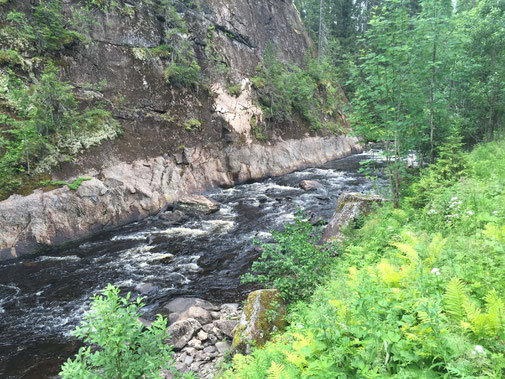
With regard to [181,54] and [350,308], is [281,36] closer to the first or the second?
[181,54]

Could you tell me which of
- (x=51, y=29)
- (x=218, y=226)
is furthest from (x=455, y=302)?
(x=51, y=29)

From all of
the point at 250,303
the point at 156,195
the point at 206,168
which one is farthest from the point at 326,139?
the point at 250,303

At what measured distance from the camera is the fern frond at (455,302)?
2.38m

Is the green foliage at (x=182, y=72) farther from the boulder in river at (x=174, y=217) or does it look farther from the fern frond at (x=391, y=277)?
the fern frond at (x=391, y=277)

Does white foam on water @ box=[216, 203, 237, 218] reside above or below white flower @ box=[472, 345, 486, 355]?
below

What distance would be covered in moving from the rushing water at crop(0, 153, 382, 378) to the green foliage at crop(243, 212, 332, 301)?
261 centimetres

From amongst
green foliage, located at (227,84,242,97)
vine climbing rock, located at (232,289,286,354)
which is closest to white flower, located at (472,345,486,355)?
vine climbing rock, located at (232,289,286,354)

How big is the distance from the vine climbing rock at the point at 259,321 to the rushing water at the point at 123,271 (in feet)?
9.14

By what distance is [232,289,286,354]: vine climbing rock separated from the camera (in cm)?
580

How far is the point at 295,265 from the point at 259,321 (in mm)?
1605

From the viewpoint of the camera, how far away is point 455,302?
2.44 m

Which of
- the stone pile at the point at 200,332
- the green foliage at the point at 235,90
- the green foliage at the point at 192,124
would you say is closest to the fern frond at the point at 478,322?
the stone pile at the point at 200,332

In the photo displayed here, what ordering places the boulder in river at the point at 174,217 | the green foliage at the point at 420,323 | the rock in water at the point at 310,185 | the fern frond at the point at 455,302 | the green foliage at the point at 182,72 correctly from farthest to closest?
the green foliage at the point at 182,72
the rock in water at the point at 310,185
the boulder in river at the point at 174,217
the fern frond at the point at 455,302
the green foliage at the point at 420,323

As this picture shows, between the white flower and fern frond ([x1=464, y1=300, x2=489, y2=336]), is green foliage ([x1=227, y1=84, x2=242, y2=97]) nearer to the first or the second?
fern frond ([x1=464, y1=300, x2=489, y2=336])
